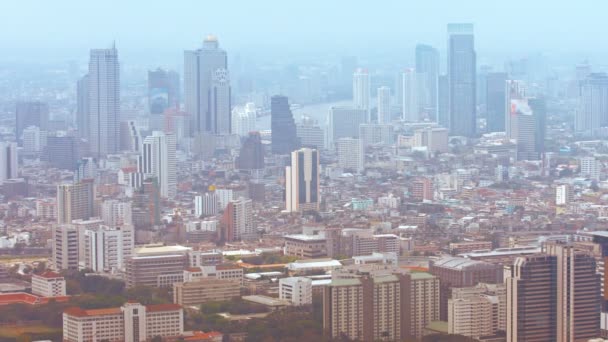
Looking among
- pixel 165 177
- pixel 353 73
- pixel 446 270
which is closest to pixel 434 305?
pixel 446 270

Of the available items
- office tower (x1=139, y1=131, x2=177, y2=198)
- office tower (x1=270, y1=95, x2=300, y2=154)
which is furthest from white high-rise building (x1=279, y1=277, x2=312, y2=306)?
office tower (x1=270, y1=95, x2=300, y2=154)

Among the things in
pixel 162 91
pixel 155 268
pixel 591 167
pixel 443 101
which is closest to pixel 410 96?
pixel 443 101

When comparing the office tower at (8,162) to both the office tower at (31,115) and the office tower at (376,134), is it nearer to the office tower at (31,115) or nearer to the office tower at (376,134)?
the office tower at (31,115)

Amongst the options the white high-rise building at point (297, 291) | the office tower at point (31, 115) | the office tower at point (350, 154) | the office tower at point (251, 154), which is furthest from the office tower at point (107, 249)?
the office tower at point (31, 115)

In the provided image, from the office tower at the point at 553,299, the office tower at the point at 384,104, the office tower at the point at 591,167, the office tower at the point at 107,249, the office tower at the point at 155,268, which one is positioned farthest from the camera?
the office tower at the point at 384,104

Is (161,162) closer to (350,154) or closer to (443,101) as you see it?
(350,154)

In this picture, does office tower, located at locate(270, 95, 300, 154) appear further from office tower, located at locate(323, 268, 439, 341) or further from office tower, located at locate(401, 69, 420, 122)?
office tower, located at locate(323, 268, 439, 341)
